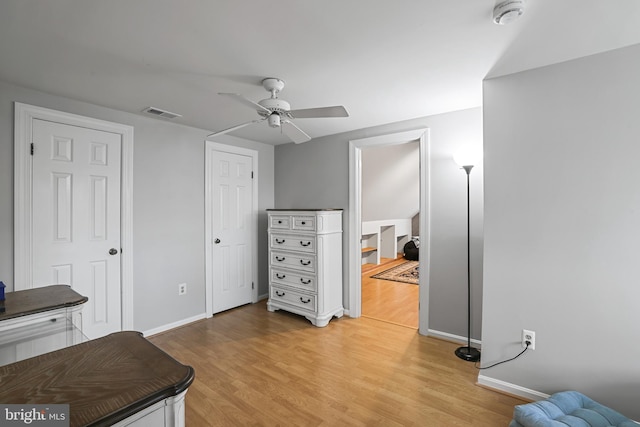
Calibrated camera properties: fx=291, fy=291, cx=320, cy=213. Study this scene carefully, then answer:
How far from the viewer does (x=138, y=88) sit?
7.56 ft

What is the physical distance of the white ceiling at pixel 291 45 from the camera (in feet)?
4.67

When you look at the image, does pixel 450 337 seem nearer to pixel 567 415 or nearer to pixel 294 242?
pixel 567 415

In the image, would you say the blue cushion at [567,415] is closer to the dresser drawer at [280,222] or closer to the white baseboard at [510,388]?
the white baseboard at [510,388]

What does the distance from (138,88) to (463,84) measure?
8.36 ft

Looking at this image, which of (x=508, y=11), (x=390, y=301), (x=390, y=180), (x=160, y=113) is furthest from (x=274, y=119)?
(x=390, y=180)

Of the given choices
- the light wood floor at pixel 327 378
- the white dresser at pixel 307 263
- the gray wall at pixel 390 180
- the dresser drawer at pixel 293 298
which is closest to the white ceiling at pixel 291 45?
the white dresser at pixel 307 263

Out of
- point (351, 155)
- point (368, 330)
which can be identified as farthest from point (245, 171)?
point (368, 330)

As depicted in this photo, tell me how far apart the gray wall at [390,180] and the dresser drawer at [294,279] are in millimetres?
2289

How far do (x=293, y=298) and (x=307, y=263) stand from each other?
0.50m

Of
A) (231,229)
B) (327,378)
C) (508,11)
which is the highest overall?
(508,11)

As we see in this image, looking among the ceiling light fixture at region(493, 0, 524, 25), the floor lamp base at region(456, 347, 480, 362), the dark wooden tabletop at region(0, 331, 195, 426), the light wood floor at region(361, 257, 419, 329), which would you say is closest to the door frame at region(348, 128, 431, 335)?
the light wood floor at region(361, 257, 419, 329)

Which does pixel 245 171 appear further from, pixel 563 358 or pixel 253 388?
pixel 563 358

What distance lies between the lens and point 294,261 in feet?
11.6

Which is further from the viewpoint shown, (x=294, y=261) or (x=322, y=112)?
(x=294, y=261)
